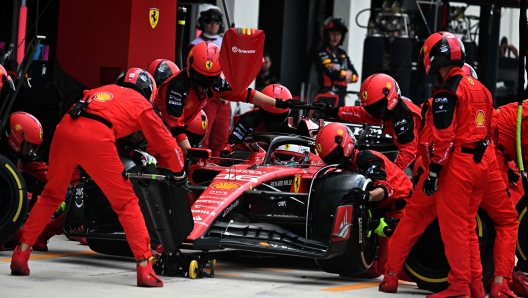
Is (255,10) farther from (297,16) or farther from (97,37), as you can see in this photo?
(97,37)

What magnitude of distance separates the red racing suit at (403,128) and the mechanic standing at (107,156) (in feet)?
9.44

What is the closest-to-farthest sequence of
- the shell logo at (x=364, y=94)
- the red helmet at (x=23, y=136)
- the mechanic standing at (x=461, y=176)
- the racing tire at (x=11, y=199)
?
the mechanic standing at (x=461, y=176), the racing tire at (x=11, y=199), the red helmet at (x=23, y=136), the shell logo at (x=364, y=94)

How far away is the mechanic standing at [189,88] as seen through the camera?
10.9 meters

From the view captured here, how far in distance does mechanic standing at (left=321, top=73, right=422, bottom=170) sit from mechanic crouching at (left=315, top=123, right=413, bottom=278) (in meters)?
0.99

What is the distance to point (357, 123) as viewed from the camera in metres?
12.0

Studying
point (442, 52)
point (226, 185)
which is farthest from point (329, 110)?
point (442, 52)

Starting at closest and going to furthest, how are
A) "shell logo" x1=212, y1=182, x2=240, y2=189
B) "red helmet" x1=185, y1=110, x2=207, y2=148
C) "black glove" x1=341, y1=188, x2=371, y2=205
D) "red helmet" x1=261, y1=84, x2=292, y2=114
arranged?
"black glove" x1=341, y1=188, x2=371, y2=205, "shell logo" x1=212, y1=182, x2=240, y2=189, "red helmet" x1=261, y1=84, x2=292, y2=114, "red helmet" x1=185, y1=110, x2=207, y2=148

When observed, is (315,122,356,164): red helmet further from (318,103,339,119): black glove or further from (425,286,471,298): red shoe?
(425,286,471,298): red shoe

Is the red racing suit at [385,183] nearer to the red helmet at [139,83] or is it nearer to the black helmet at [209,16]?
the red helmet at [139,83]

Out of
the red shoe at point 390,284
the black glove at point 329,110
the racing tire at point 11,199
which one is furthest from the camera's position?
the black glove at point 329,110

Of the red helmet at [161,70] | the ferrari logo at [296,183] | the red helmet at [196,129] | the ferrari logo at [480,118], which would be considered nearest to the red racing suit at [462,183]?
the ferrari logo at [480,118]

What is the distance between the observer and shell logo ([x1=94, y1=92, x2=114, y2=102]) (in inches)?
348

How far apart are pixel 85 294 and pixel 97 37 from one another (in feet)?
18.7

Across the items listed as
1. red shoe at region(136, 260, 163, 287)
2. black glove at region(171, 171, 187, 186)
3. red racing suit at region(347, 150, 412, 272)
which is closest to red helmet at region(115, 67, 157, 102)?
black glove at region(171, 171, 187, 186)
